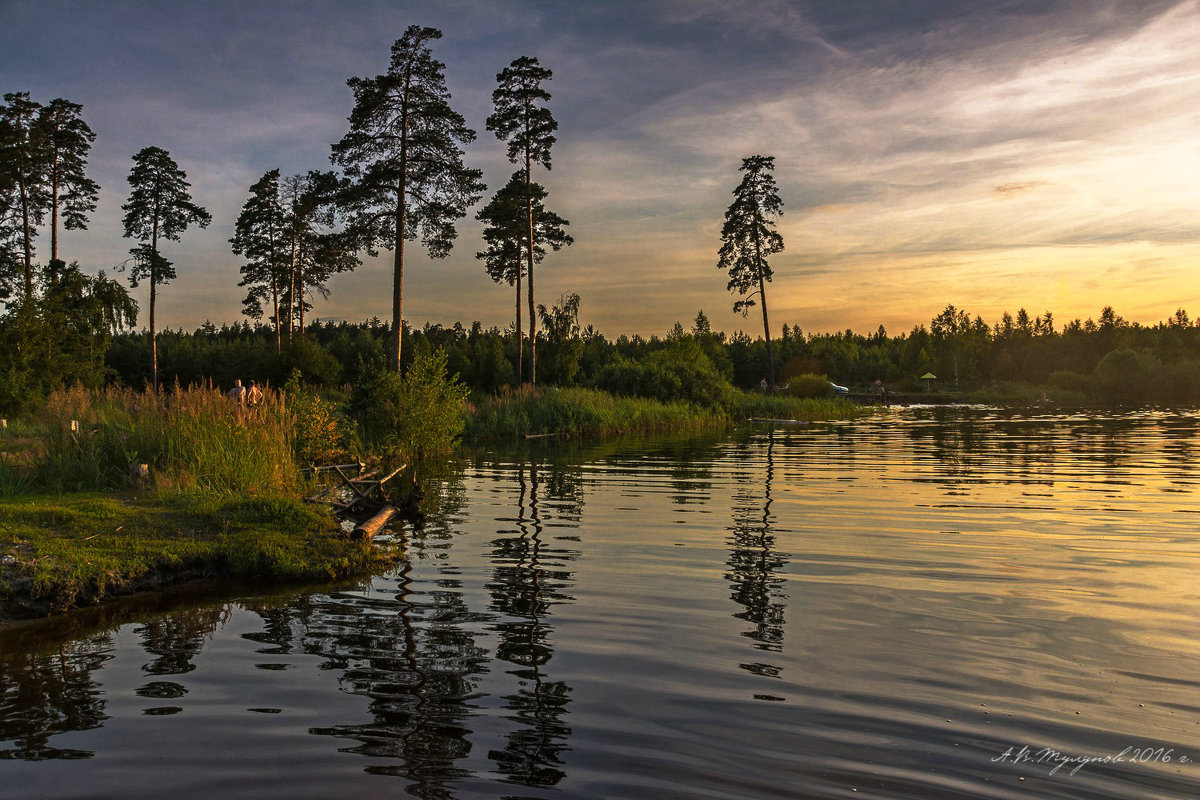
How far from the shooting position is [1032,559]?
372 inches

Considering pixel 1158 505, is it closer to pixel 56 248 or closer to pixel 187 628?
pixel 187 628

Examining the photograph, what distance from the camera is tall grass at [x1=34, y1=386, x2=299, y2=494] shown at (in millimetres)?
12289

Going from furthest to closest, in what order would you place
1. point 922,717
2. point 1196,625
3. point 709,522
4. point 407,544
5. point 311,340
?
point 311,340, point 709,522, point 407,544, point 1196,625, point 922,717

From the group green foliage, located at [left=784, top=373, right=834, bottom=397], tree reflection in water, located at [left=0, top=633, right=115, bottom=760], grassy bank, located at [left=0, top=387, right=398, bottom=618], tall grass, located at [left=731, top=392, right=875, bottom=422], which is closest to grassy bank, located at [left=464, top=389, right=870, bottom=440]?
tall grass, located at [left=731, top=392, right=875, bottom=422]

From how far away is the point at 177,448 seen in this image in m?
12.7

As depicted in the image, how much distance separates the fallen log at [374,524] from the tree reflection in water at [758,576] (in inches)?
193

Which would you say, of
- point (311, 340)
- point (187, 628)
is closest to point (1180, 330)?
point (311, 340)

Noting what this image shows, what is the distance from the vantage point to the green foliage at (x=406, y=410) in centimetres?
2356

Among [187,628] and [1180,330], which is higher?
[1180,330]

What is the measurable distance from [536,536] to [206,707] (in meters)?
6.42

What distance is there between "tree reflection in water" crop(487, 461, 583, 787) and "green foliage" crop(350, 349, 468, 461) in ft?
35.6

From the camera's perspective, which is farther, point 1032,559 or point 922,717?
point 1032,559

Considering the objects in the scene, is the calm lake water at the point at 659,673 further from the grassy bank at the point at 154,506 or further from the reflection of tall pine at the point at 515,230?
the reflection of tall pine at the point at 515,230

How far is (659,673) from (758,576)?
3.17m
